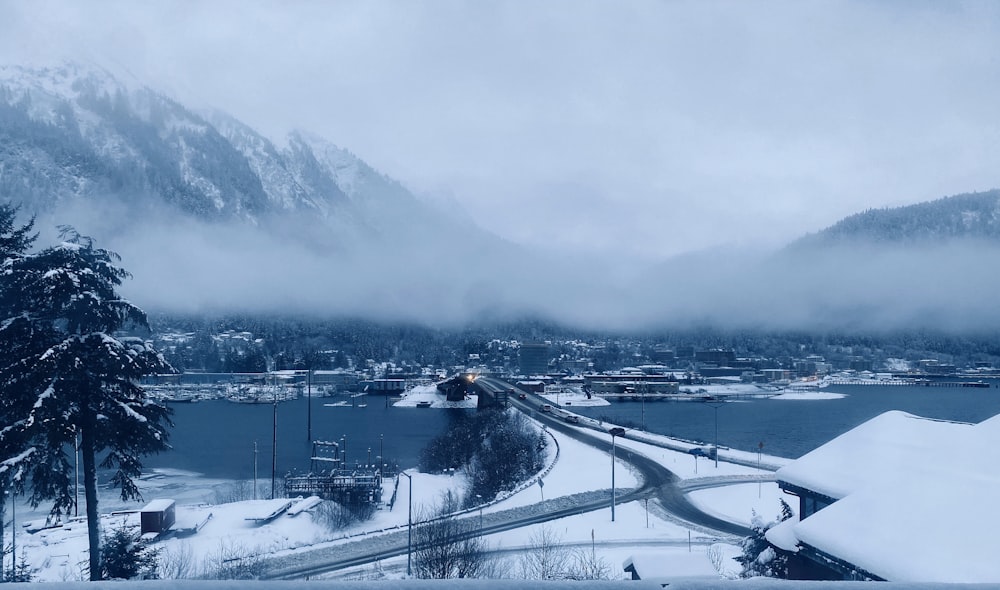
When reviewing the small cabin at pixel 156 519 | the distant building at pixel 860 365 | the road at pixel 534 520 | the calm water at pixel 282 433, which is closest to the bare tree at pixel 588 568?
the road at pixel 534 520

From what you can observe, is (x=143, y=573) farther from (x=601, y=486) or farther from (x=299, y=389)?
(x=299, y=389)

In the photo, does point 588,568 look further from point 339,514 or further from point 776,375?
point 776,375

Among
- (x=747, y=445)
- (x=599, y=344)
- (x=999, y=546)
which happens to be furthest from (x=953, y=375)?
(x=999, y=546)

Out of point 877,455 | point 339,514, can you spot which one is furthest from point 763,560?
point 339,514

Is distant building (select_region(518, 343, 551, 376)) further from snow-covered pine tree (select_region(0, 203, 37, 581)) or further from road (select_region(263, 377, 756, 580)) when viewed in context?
snow-covered pine tree (select_region(0, 203, 37, 581))

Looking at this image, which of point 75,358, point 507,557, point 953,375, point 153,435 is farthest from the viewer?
point 953,375

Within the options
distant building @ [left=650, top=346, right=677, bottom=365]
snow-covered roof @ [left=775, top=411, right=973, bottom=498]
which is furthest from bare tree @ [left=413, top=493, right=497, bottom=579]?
distant building @ [left=650, top=346, right=677, bottom=365]

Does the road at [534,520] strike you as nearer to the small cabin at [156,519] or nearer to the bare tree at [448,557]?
the bare tree at [448,557]
